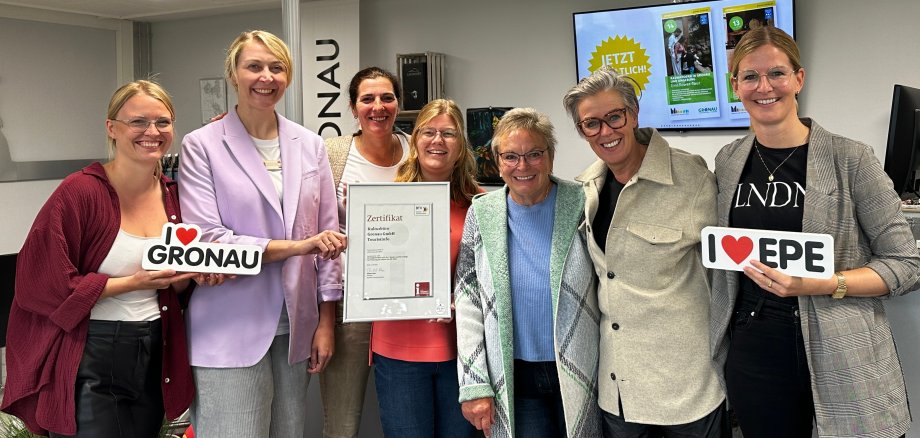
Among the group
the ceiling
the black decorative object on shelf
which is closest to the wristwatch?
the black decorative object on shelf

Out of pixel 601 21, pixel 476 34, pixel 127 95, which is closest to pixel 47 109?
pixel 476 34

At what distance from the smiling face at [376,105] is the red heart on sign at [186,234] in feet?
2.78

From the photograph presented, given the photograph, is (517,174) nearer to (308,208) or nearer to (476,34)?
(308,208)

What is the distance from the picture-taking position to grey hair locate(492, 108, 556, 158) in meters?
2.07

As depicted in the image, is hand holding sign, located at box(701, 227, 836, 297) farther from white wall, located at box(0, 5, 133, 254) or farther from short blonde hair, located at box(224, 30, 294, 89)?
white wall, located at box(0, 5, 133, 254)

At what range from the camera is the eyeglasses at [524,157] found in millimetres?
2043

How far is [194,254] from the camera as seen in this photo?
2.00 m

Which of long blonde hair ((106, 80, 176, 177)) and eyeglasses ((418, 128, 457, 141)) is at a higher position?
long blonde hair ((106, 80, 176, 177))

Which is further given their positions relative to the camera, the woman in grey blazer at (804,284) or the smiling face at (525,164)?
the smiling face at (525,164)

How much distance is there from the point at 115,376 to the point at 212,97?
596cm

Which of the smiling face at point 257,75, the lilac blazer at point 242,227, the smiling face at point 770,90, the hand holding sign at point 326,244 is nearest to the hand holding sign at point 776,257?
the smiling face at point 770,90

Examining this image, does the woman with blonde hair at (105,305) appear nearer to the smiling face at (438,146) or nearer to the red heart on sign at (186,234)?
the red heart on sign at (186,234)

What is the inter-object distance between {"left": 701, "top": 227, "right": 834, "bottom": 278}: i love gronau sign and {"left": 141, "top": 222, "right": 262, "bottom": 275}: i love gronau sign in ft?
3.87

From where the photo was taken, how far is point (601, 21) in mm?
5211
